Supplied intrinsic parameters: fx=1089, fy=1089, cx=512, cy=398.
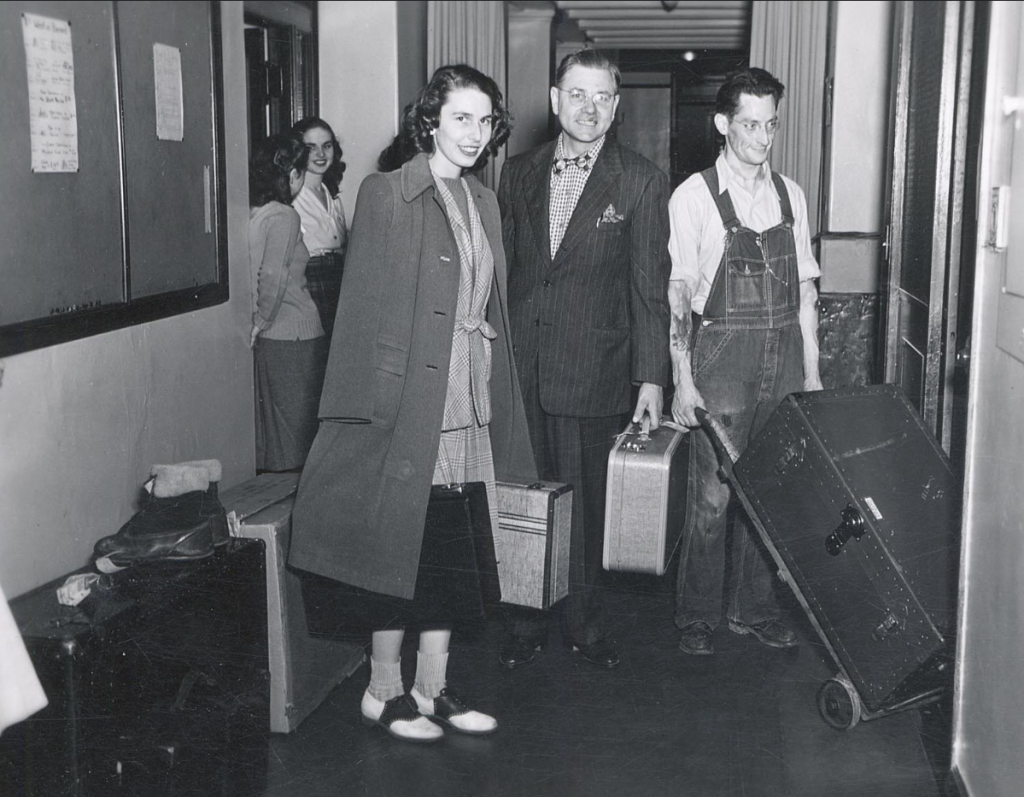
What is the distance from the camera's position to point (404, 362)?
2.62m

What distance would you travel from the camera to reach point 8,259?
89.0 inches

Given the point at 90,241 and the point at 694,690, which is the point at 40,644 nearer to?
the point at 90,241

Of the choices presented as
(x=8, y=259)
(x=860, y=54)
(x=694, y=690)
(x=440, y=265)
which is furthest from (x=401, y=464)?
(x=860, y=54)

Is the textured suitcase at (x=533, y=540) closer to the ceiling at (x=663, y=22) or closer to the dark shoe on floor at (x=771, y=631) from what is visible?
the dark shoe on floor at (x=771, y=631)

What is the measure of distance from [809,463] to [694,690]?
2.83 ft

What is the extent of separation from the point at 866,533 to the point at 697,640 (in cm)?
104

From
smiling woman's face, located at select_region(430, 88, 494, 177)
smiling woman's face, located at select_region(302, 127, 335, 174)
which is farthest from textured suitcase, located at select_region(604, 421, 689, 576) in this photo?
smiling woman's face, located at select_region(302, 127, 335, 174)

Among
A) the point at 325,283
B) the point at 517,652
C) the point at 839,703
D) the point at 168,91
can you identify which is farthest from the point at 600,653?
the point at 168,91

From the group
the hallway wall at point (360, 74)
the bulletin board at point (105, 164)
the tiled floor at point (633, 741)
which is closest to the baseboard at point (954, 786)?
the tiled floor at point (633, 741)

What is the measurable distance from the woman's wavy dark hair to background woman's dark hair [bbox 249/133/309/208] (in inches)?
59.2

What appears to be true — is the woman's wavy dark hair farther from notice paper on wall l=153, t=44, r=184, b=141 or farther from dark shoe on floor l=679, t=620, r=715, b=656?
dark shoe on floor l=679, t=620, r=715, b=656

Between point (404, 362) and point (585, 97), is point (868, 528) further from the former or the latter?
point (585, 97)

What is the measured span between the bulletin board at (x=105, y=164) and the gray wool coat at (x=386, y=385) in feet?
1.94

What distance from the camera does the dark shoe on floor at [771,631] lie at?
345 cm
